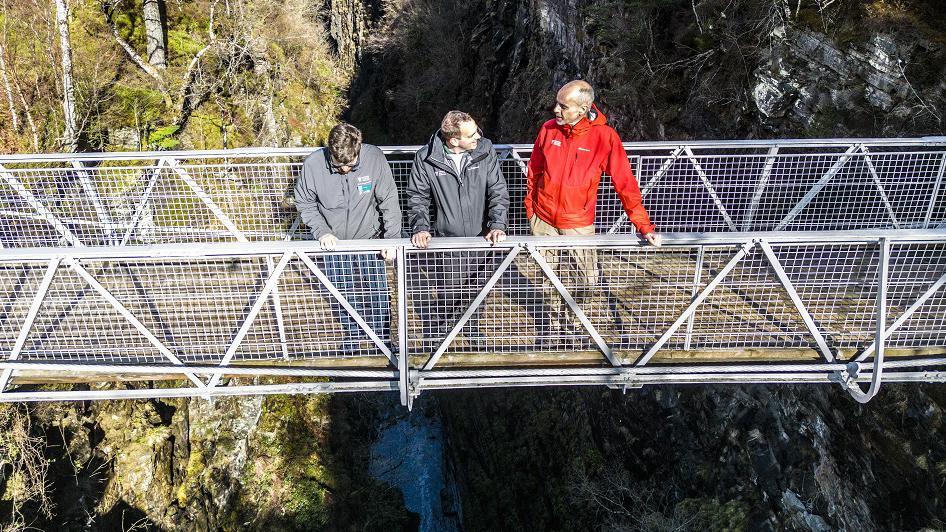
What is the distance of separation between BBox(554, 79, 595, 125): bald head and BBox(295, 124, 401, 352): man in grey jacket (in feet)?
4.34

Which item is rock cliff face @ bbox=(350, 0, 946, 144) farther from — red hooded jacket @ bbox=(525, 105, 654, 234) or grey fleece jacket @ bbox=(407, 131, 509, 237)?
grey fleece jacket @ bbox=(407, 131, 509, 237)

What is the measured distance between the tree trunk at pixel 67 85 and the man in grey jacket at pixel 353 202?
936 cm

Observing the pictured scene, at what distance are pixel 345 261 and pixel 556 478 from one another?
716cm

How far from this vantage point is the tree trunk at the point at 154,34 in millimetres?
12961

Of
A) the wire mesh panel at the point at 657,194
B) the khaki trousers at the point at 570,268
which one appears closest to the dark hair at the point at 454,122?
the khaki trousers at the point at 570,268


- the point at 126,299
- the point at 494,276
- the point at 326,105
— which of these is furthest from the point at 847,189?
the point at 326,105

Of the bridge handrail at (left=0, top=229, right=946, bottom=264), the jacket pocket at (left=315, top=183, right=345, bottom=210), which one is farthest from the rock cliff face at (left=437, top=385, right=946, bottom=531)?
the jacket pocket at (left=315, top=183, right=345, bottom=210)

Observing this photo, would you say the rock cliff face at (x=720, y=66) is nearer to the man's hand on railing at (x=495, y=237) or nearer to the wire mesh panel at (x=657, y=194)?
the wire mesh panel at (x=657, y=194)

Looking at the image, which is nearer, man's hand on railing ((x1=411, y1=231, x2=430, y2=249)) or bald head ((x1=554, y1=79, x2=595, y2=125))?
man's hand on railing ((x1=411, y1=231, x2=430, y2=249))

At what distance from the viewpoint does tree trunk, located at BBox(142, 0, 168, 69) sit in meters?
13.0

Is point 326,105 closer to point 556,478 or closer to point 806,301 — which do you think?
point 556,478

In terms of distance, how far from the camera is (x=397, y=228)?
4195 mm

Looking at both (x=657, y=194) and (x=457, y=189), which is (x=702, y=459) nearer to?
(x=657, y=194)

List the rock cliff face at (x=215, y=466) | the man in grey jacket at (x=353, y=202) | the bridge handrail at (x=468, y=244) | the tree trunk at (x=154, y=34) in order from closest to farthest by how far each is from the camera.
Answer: the bridge handrail at (x=468, y=244) < the man in grey jacket at (x=353, y=202) < the rock cliff face at (x=215, y=466) < the tree trunk at (x=154, y=34)
